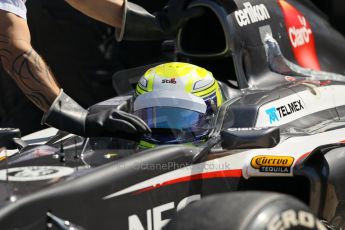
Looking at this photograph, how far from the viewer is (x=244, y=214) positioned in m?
2.82

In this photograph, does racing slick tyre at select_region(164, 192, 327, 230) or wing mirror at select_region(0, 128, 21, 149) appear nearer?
racing slick tyre at select_region(164, 192, 327, 230)

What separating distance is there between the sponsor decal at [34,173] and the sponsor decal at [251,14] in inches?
63.4

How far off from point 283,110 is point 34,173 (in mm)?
1435

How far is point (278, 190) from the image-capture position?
3814mm

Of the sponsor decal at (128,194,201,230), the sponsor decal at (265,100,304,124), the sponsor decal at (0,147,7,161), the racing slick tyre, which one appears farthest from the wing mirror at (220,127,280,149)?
the sponsor decal at (0,147,7,161)

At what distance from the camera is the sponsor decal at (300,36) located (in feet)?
16.1

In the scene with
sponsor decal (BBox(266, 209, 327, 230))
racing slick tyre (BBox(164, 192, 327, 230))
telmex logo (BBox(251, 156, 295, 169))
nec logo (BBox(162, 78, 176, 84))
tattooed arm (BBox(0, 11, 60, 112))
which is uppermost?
tattooed arm (BBox(0, 11, 60, 112))

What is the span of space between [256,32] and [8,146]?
5.02ft

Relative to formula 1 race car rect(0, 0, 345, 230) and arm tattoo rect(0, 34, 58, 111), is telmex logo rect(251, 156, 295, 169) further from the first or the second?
arm tattoo rect(0, 34, 58, 111)

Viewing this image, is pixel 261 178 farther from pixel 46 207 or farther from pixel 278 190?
pixel 46 207

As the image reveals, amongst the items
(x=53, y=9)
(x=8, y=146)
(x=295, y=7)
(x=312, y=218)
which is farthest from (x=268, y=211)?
(x=53, y=9)

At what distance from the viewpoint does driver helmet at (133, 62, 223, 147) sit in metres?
3.89

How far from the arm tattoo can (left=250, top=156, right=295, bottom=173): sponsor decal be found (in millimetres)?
1086

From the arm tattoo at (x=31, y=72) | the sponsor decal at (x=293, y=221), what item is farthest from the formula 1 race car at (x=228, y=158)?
the arm tattoo at (x=31, y=72)
